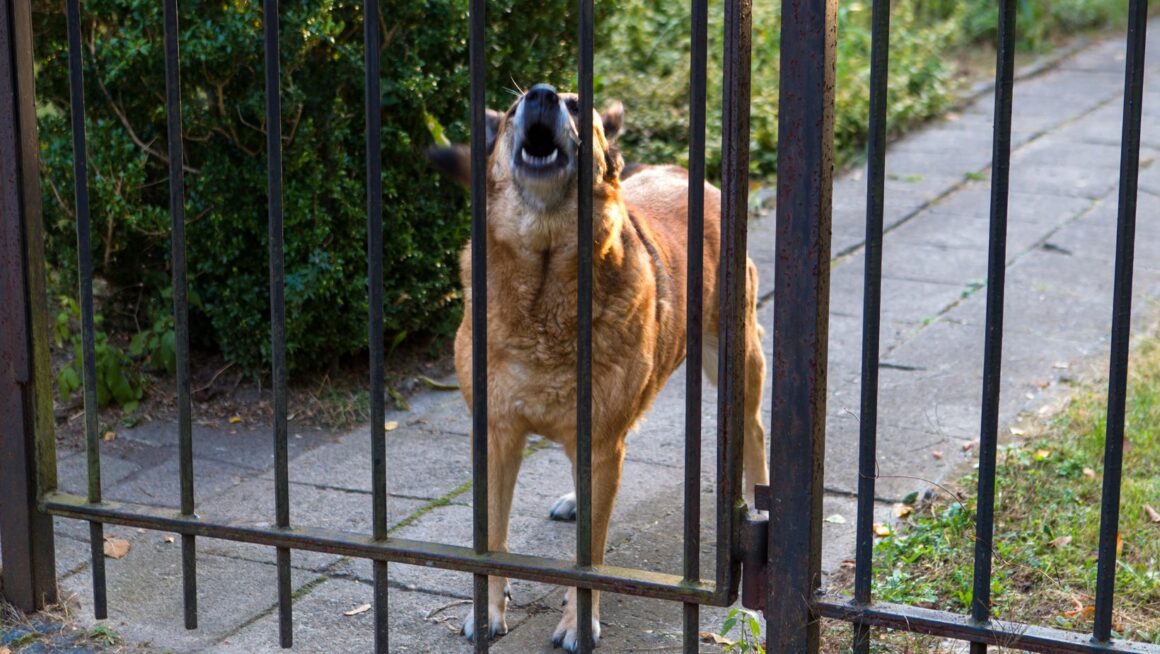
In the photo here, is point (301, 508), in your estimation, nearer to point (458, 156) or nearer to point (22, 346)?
point (22, 346)

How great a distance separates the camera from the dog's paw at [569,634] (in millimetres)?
3719

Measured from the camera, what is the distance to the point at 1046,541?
4.15 meters

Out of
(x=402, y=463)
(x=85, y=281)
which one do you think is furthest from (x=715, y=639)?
(x=85, y=281)

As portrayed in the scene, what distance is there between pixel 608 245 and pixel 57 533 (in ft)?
7.21

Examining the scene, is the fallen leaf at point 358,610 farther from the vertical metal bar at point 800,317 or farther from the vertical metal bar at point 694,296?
the vertical metal bar at point 800,317

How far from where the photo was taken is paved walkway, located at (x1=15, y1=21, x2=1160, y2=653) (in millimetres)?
3920

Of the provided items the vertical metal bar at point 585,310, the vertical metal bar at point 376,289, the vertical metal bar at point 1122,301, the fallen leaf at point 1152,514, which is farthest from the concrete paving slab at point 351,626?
the fallen leaf at point 1152,514

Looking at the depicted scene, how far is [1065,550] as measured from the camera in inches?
160

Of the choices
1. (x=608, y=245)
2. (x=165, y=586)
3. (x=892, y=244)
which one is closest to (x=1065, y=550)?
(x=608, y=245)

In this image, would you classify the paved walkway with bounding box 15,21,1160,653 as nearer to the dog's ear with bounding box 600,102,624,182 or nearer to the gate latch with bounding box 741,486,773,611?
the gate latch with bounding box 741,486,773,611

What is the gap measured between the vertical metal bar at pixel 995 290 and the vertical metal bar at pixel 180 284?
1.94m

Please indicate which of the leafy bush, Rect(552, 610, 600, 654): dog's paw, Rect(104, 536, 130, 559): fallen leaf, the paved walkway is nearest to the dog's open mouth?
Rect(552, 610, 600, 654): dog's paw

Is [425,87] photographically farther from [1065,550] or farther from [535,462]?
[1065,550]

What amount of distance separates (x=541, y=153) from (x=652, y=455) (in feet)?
6.56
